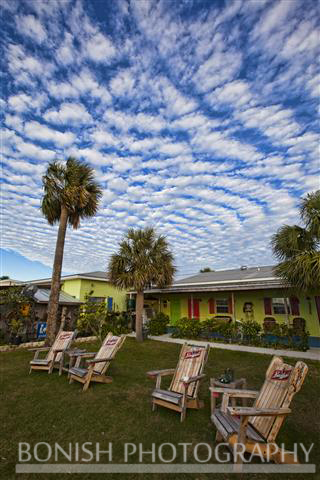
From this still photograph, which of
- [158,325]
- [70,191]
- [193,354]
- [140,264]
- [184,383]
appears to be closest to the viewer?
[184,383]

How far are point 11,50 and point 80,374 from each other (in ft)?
32.1

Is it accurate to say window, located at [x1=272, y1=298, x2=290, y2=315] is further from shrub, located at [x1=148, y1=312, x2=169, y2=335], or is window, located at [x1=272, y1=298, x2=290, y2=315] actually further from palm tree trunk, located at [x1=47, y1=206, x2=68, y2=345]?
palm tree trunk, located at [x1=47, y1=206, x2=68, y2=345]

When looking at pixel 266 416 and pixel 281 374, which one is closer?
pixel 266 416

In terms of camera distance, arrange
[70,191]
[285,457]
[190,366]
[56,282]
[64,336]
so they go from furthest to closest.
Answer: [70,191] → [56,282] → [64,336] → [190,366] → [285,457]

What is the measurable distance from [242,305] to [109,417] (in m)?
11.2

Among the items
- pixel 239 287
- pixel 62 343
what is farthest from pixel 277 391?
pixel 239 287

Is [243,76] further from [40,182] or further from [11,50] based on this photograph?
[40,182]

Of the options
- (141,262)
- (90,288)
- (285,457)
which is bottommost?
(285,457)

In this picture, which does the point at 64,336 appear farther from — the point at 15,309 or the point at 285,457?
the point at 285,457

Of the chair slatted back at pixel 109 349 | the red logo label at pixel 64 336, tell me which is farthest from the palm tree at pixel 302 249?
the red logo label at pixel 64 336

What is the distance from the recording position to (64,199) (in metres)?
11.6

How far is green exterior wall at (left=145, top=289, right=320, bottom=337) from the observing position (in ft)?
37.3

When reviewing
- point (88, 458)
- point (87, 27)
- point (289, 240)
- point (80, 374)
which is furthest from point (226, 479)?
point (87, 27)

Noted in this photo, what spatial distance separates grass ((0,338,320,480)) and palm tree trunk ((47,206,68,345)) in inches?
143
